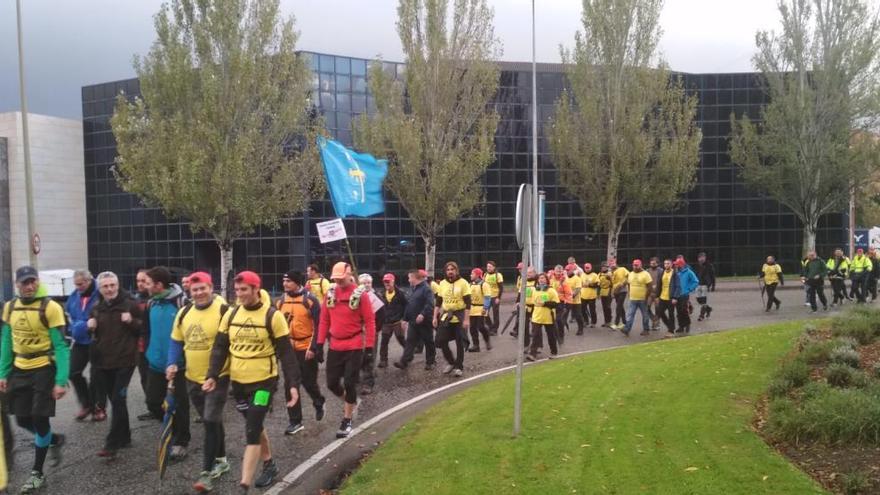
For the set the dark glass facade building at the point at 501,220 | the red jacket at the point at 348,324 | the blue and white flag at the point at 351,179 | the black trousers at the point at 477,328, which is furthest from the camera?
the dark glass facade building at the point at 501,220

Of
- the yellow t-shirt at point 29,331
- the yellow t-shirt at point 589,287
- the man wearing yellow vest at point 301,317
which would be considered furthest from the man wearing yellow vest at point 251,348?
the yellow t-shirt at point 589,287

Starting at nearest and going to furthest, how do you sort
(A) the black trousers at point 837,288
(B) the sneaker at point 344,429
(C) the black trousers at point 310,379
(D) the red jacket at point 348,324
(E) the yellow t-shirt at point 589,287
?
(B) the sneaker at point 344,429
(D) the red jacket at point 348,324
(C) the black trousers at point 310,379
(E) the yellow t-shirt at point 589,287
(A) the black trousers at point 837,288

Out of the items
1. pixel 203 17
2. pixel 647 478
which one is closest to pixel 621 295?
pixel 647 478

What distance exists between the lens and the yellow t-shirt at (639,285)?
16.0 m

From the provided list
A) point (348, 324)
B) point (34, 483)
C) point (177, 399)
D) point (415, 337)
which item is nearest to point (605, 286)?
point (415, 337)

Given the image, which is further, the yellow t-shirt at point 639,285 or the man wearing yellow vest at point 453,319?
the yellow t-shirt at point 639,285

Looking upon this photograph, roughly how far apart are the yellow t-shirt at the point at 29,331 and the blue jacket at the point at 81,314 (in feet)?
6.59

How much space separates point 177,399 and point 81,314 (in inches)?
106

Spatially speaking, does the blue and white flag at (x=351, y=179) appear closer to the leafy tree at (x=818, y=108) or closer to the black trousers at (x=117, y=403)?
the black trousers at (x=117, y=403)

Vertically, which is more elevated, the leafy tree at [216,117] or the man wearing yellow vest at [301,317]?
the leafy tree at [216,117]

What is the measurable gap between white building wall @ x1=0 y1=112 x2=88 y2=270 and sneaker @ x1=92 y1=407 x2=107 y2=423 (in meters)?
34.0

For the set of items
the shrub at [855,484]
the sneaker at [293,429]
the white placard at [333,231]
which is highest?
the white placard at [333,231]

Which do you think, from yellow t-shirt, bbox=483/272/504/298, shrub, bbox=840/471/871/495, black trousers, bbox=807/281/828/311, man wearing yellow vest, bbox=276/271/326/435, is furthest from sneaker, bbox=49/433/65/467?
black trousers, bbox=807/281/828/311

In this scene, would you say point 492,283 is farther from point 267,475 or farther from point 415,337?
point 267,475
